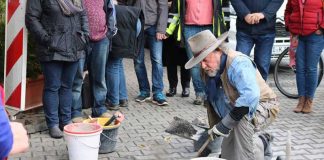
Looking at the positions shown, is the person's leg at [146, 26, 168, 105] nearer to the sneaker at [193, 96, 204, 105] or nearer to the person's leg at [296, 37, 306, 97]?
the sneaker at [193, 96, 204, 105]

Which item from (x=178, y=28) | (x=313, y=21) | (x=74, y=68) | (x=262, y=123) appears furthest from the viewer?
(x=178, y=28)

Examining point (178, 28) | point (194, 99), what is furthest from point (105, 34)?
point (194, 99)

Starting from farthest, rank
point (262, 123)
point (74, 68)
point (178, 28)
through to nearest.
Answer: point (178, 28) → point (74, 68) → point (262, 123)

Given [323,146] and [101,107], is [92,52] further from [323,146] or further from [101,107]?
[323,146]

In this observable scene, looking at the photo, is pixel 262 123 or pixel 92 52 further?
pixel 92 52

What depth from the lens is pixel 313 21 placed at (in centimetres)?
621

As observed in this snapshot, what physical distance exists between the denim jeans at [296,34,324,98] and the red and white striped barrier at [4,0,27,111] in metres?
3.35

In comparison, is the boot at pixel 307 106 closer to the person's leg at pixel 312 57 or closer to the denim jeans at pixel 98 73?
the person's leg at pixel 312 57

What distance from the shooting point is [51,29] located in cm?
495

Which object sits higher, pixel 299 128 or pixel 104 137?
pixel 104 137

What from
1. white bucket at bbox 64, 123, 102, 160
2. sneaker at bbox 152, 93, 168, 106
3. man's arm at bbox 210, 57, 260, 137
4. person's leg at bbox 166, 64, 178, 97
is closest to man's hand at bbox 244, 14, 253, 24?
person's leg at bbox 166, 64, 178, 97

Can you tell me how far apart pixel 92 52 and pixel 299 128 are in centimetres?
251

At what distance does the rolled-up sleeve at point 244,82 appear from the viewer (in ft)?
12.6

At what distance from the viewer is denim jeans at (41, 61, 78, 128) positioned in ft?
16.8
